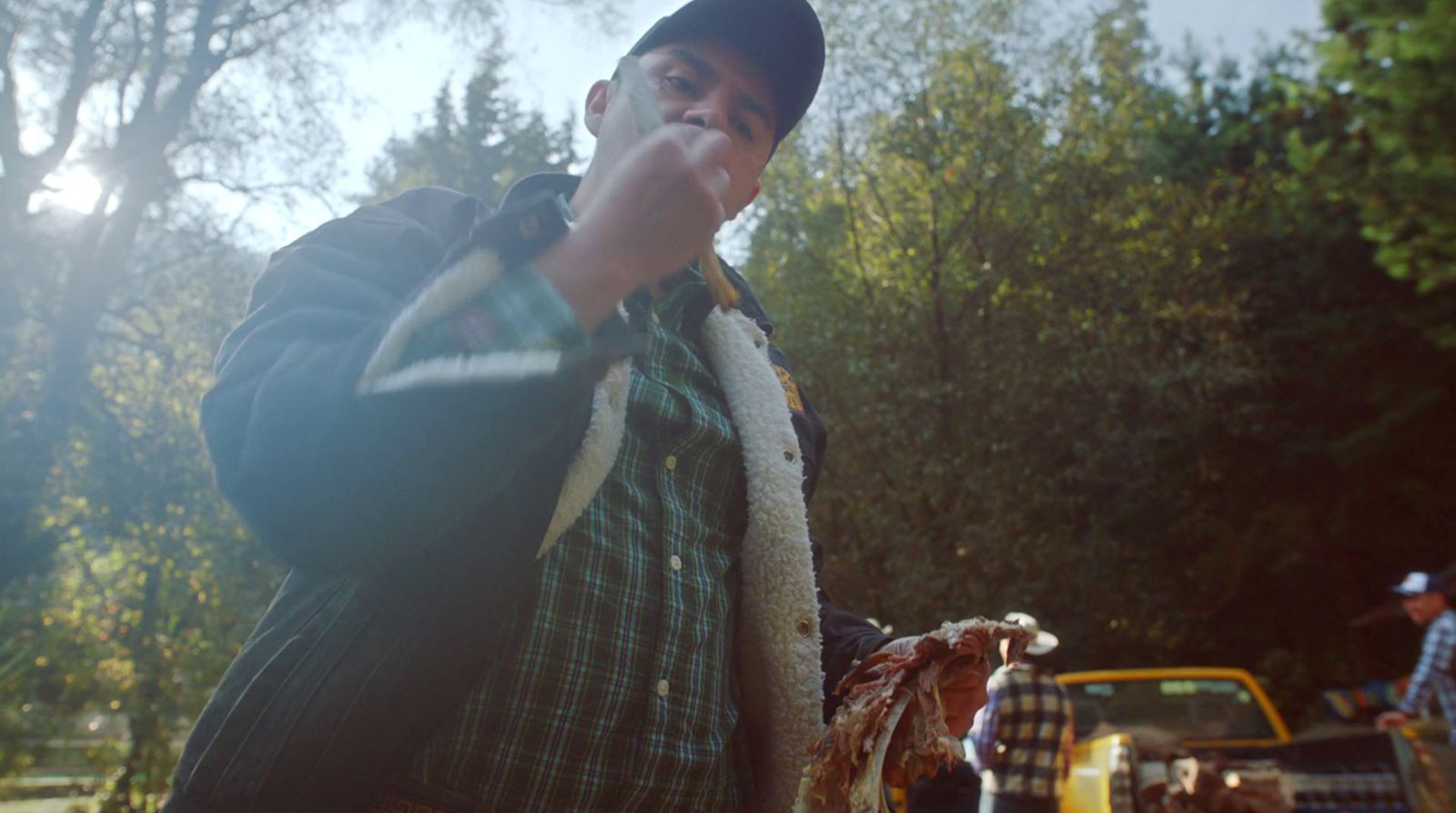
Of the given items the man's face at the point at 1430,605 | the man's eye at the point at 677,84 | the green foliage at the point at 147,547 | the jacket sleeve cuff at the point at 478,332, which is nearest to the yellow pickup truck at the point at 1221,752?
the man's face at the point at 1430,605

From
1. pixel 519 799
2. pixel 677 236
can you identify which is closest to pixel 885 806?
pixel 519 799

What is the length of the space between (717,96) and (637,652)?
772 mm

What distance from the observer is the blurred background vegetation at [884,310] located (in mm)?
10961

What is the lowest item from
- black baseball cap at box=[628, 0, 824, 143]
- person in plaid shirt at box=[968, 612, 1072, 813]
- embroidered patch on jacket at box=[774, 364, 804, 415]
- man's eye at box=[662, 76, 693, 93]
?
person in plaid shirt at box=[968, 612, 1072, 813]

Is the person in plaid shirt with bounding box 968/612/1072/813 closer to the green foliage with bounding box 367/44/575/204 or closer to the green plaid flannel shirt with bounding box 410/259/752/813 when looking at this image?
the green plaid flannel shirt with bounding box 410/259/752/813

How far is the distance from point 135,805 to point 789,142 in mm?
11288

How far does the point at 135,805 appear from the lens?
12.0 metres

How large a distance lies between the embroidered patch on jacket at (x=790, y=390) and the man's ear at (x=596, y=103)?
50cm

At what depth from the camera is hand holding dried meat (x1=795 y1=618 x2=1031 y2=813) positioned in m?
1.26

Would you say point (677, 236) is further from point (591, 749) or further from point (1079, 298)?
point (1079, 298)

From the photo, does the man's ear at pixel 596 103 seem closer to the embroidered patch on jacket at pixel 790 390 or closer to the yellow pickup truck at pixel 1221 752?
the embroidered patch on jacket at pixel 790 390

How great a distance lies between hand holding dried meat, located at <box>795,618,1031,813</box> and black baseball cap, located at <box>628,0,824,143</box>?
2.69 feet

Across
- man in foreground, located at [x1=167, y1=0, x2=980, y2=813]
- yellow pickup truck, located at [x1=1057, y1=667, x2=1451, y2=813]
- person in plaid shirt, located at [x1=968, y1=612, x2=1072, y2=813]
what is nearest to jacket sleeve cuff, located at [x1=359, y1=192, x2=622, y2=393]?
man in foreground, located at [x1=167, y1=0, x2=980, y2=813]

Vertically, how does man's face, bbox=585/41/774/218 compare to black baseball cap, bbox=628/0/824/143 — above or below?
below
